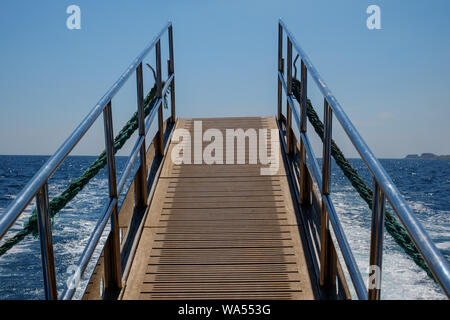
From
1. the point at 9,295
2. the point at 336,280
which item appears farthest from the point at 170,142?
the point at 9,295

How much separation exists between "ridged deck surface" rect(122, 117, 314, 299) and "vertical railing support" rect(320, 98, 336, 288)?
113 mm

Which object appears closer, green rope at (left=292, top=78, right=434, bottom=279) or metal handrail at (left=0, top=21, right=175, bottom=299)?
metal handrail at (left=0, top=21, right=175, bottom=299)

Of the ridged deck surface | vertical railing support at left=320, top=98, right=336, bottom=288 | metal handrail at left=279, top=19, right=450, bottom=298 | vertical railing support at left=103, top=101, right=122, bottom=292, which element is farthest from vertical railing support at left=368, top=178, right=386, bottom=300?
vertical railing support at left=103, top=101, right=122, bottom=292

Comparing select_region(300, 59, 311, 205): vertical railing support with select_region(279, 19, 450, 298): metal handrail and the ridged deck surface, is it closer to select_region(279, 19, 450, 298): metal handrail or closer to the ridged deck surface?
the ridged deck surface

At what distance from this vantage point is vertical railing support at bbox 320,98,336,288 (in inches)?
77.2

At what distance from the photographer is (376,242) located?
128cm

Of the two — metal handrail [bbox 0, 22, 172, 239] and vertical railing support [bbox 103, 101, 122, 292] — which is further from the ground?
metal handrail [bbox 0, 22, 172, 239]

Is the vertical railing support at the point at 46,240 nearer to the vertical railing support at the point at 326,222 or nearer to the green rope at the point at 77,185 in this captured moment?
the green rope at the point at 77,185

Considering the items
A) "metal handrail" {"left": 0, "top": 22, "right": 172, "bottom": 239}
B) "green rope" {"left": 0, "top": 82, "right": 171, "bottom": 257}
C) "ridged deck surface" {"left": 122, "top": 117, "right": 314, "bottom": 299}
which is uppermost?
"metal handrail" {"left": 0, "top": 22, "right": 172, "bottom": 239}

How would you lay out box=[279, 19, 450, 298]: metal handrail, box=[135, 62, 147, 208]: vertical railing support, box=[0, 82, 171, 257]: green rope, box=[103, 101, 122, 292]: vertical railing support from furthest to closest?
box=[135, 62, 147, 208]: vertical railing support, box=[0, 82, 171, 257]: green rope, box=[103, 101, 122, 292]: vertical railing support, box=[279, 19, 450, 298]: metal handrail

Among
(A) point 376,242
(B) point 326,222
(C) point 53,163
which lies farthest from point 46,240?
(B) point 326,222

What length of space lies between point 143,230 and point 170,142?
61.0 inches

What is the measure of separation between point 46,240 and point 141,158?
1.46 m
